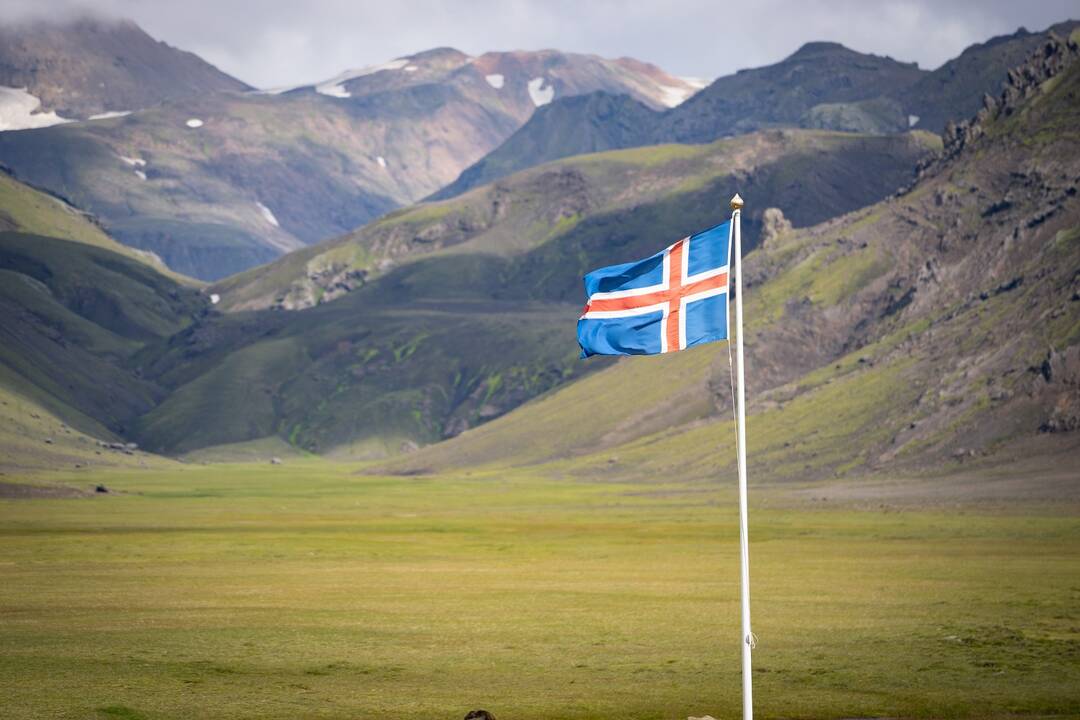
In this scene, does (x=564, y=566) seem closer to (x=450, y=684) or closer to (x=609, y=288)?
(x=450, y=684)

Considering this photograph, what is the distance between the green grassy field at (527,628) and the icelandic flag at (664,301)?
592 inches

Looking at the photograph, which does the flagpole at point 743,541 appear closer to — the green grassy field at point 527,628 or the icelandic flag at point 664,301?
the icelandic flag at point 664,301

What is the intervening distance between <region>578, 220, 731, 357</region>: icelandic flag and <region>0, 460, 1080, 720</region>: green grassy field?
15.0 meters

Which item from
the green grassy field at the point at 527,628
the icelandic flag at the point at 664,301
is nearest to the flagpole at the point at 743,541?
the icelandic flag at the point at 664,301

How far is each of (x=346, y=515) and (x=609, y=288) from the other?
6346 inches

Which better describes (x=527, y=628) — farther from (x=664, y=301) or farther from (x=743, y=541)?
(x=743, y=541)

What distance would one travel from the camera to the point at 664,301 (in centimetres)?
4116

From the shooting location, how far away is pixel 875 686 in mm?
54844

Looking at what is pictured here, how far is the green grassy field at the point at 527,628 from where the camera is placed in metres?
51.4

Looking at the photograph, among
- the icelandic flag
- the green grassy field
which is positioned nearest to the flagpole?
the icelandic flag

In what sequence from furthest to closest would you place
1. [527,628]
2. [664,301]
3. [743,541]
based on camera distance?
[527,628]
[664,301]
[743,541]

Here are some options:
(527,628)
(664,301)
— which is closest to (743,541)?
(664,301)

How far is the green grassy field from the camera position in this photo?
2023 inches

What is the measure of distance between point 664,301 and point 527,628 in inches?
1359
